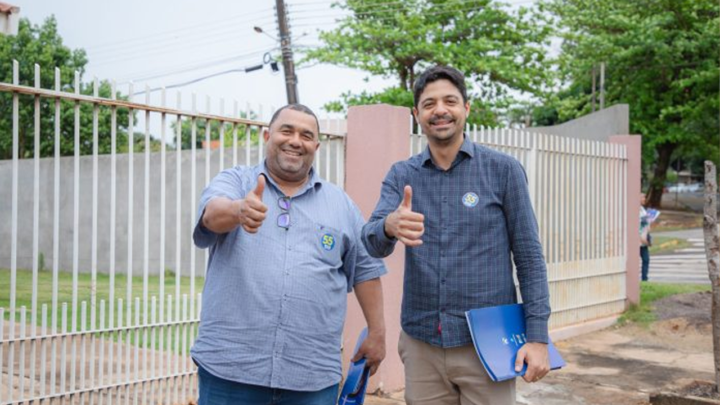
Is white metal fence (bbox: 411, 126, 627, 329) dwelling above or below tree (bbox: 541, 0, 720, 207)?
below

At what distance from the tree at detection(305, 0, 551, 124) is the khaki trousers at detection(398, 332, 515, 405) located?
19801 millimetres

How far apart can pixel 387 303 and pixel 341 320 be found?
→ 2.82 m

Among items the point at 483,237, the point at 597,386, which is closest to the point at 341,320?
the point at 483,237

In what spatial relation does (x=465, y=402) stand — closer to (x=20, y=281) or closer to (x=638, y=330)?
(x=20, y=281)

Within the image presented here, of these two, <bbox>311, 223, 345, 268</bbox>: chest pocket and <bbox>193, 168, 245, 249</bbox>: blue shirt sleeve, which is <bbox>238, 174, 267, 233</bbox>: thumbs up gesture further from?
<bbox>311, 223, 345, 268</bbox>: chest pocket

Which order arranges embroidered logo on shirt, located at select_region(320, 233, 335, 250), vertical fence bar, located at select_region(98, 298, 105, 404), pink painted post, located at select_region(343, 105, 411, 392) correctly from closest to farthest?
embroidered logo on shirt, located at select_region(320, 233, 335, 250) < vertical fence bar, located at select_region(98, 298, 105, 404) < pink painted post, located at select_region(343, 105, 411, 392)

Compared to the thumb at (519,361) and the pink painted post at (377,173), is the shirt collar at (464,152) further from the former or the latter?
the pink painted post at (377,173)

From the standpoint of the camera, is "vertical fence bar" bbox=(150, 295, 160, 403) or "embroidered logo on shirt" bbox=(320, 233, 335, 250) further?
"vertical fence bar" bbox=(150, 295, 160, 403)

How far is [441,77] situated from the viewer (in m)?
2.68

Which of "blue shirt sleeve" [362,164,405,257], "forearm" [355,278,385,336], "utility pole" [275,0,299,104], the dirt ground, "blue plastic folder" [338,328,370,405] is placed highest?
"utility pole" [275,0,299,104]

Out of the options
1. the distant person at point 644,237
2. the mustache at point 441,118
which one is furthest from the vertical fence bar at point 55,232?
the distant person at point 644,237

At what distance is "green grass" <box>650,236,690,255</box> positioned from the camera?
21.7 metres

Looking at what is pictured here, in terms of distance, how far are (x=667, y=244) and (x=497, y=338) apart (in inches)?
871

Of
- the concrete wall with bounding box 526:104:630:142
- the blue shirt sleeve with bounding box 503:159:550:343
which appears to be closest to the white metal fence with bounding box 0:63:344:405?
the blue shirt sleeve with bounding box 503:159:550:343
